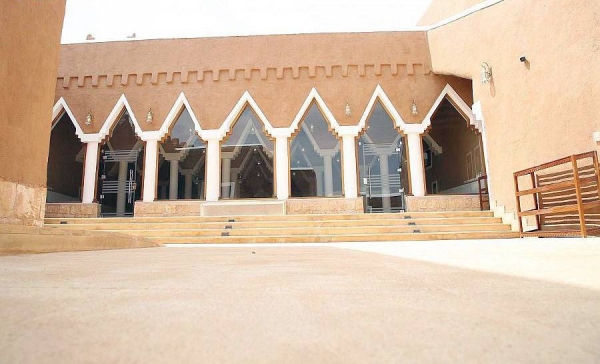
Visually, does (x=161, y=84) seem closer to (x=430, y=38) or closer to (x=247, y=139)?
(x=247, y=139)

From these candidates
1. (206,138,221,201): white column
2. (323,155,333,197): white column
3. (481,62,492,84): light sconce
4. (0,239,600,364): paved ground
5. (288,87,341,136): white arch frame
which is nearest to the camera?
(0,239,600,364): paved ground

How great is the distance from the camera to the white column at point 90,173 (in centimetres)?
1150

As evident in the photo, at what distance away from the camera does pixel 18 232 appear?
3445 millimetres

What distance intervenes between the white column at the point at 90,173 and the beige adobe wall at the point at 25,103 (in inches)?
269

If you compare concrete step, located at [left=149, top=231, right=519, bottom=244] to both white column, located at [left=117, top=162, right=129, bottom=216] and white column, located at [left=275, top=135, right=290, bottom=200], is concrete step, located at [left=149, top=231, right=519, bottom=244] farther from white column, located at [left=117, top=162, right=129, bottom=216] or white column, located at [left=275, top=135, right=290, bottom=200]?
white column, located at [left=117, top=162, right=129, bottom=216]

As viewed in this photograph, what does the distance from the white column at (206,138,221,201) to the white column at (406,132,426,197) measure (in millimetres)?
6210

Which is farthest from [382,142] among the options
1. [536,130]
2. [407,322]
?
[407,322]

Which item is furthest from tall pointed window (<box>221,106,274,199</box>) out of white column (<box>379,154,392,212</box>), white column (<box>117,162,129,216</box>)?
white column (<box>379,154,392,212</box>)

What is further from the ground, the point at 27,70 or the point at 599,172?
the point at 27,70

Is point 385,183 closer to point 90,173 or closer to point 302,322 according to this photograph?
point 90,173

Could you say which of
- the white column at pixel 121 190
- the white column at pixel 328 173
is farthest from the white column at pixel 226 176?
the white column at pixel 121 190

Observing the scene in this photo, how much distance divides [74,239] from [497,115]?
943 cm

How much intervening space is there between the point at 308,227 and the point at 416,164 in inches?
200

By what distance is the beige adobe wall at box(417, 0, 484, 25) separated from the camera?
11.5 m
